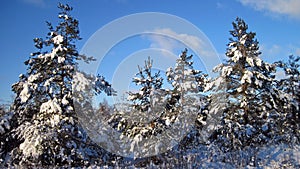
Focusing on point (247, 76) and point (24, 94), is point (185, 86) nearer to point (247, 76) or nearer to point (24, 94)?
point (247, 76)

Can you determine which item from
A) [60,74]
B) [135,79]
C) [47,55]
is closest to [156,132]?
[135,79]

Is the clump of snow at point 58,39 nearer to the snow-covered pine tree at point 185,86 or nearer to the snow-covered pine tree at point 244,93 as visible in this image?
the snow-covered pine tree at point 185,86

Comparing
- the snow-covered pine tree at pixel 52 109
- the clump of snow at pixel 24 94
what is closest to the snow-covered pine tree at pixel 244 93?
the snow-covered pine tree at pixel 52 109

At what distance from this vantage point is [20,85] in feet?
45.3

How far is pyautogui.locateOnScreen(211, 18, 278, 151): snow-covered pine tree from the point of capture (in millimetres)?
16359

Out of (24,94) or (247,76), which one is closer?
(24,94)

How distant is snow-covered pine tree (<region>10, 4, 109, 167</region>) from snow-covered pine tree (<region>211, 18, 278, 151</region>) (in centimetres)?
772

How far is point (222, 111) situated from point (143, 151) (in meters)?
5.37

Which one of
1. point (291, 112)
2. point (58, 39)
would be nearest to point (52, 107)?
point (58, 39)

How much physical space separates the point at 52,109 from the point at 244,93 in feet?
35.7

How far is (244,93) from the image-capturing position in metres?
17.0

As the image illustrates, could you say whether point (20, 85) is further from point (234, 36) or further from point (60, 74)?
point (234, 36)

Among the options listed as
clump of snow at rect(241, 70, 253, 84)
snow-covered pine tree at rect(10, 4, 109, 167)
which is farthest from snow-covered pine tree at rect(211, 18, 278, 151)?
snow-covered pine tree at rect(10, 4, 109, 167)

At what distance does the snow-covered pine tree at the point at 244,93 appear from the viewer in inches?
644
